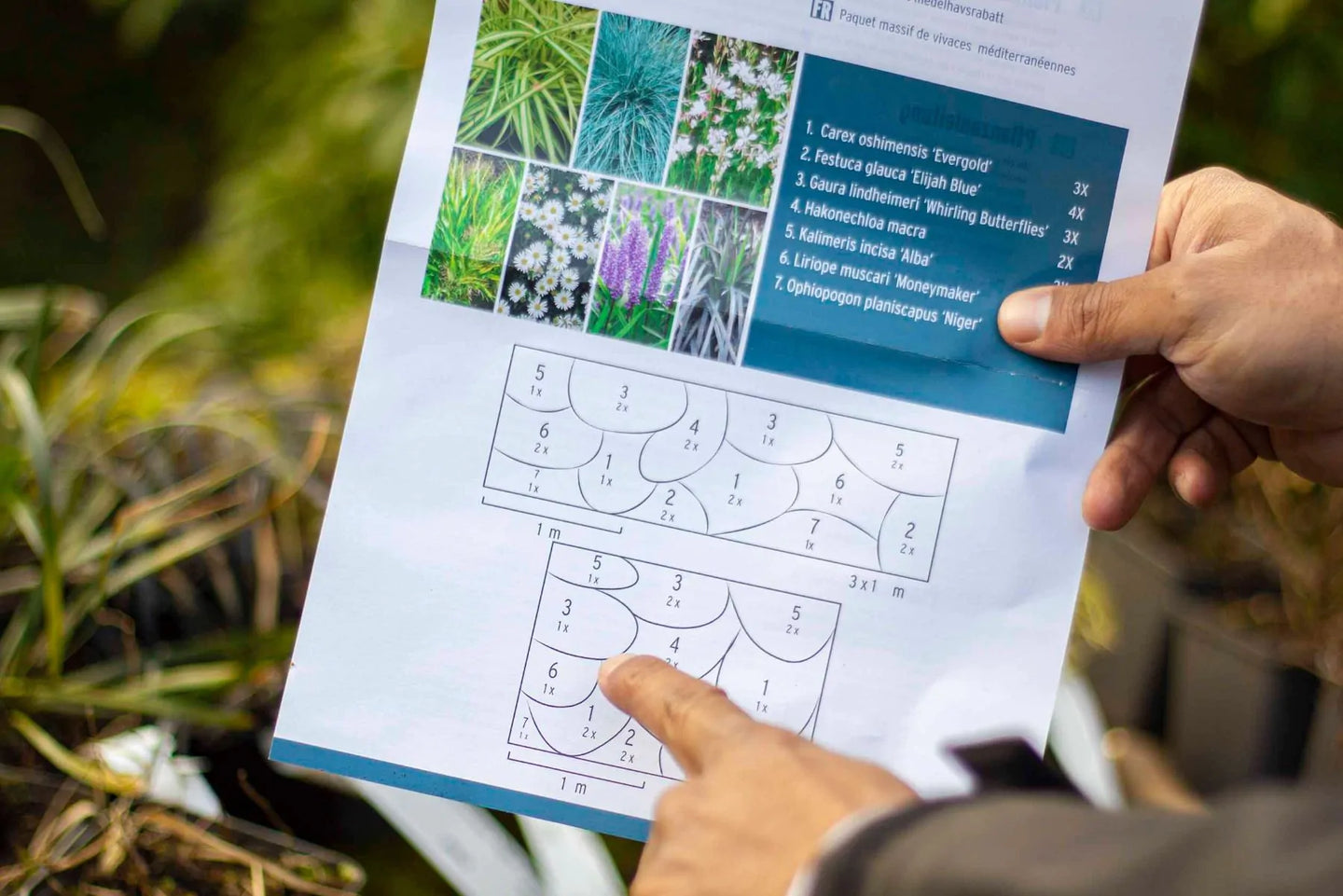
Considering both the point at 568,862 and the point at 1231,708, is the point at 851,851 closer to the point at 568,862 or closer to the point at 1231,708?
the point at 568,862

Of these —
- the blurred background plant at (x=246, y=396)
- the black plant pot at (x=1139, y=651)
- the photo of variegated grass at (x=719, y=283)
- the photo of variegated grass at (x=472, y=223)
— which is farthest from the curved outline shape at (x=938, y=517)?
the black plant pot at (x=1139, y=651)

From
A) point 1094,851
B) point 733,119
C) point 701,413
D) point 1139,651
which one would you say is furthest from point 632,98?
point 1139,651

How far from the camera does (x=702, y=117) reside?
488 mm

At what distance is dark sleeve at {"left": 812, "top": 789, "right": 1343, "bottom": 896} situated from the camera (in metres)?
0.27

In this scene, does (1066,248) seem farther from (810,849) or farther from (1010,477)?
(810,849)

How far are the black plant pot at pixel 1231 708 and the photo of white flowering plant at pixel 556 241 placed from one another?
2.10ft

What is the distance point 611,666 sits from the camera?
18.8 inches

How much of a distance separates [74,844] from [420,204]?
15.1 inches

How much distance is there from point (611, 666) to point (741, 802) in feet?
0.37

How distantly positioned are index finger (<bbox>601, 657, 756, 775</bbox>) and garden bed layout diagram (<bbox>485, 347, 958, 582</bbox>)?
7 centimetres

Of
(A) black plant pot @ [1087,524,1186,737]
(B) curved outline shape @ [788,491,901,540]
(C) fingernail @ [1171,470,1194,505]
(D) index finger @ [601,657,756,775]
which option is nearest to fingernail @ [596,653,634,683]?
(D) index finger @ [601,657,756,775]

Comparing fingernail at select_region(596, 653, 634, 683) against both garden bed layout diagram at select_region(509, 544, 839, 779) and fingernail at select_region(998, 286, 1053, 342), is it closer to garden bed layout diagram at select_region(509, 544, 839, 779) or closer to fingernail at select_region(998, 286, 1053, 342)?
garden bed layout diagram at select_region(509, 544, 839, 779)

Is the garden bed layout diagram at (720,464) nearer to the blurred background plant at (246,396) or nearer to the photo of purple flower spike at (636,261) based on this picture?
the photo of purple flower spike at (636,261)

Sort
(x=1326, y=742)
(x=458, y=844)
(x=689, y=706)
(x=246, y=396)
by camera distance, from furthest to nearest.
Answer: (x=1326, y=742), (x=246, y=396), (x=458, y=844), (x=689, y=706)
